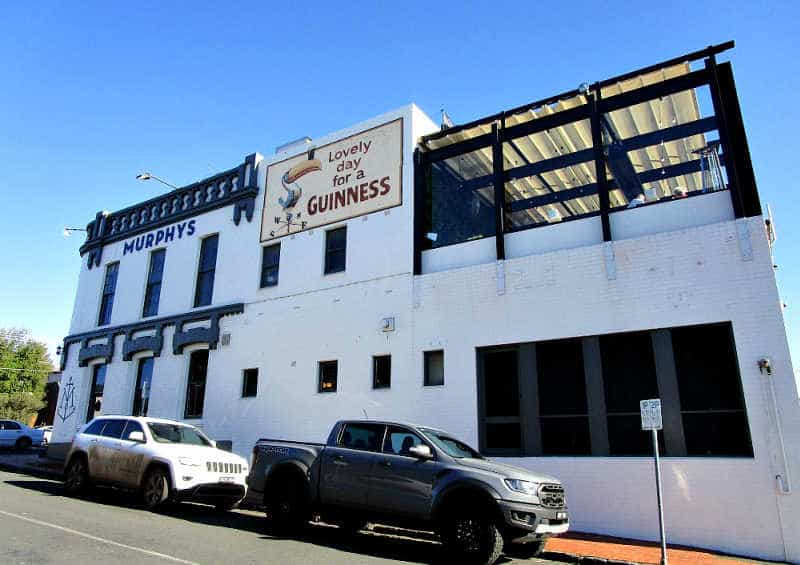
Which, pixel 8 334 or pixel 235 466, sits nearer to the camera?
pixel 235 466

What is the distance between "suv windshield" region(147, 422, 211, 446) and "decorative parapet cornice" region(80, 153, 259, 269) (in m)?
7.88

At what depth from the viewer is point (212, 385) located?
1778 centimetres

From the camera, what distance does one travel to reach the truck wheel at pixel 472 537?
742 centimetres

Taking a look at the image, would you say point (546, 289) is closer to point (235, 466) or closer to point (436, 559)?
point (436, 559)

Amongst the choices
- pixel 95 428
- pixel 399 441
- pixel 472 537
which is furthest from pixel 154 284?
pixel 472 537

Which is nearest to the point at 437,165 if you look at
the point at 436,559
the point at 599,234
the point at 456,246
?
the point at 456,246

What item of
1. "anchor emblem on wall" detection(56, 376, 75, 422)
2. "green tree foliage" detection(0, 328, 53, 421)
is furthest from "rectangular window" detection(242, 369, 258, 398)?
"green tree foliage" detection(0, 328, 53, 421)

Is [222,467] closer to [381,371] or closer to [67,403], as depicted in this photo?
[381,371]

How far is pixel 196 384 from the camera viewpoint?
18.6 m

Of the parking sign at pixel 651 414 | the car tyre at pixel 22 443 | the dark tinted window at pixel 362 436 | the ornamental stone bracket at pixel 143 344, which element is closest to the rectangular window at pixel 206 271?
the ornamental stone bracket at pixel 143 344

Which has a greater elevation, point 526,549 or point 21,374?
point 21,374

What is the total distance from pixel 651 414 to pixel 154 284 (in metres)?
18.2

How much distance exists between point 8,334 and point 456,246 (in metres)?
52.4

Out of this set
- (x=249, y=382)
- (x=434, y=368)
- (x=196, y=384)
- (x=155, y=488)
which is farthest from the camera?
(x=196, y=384)
